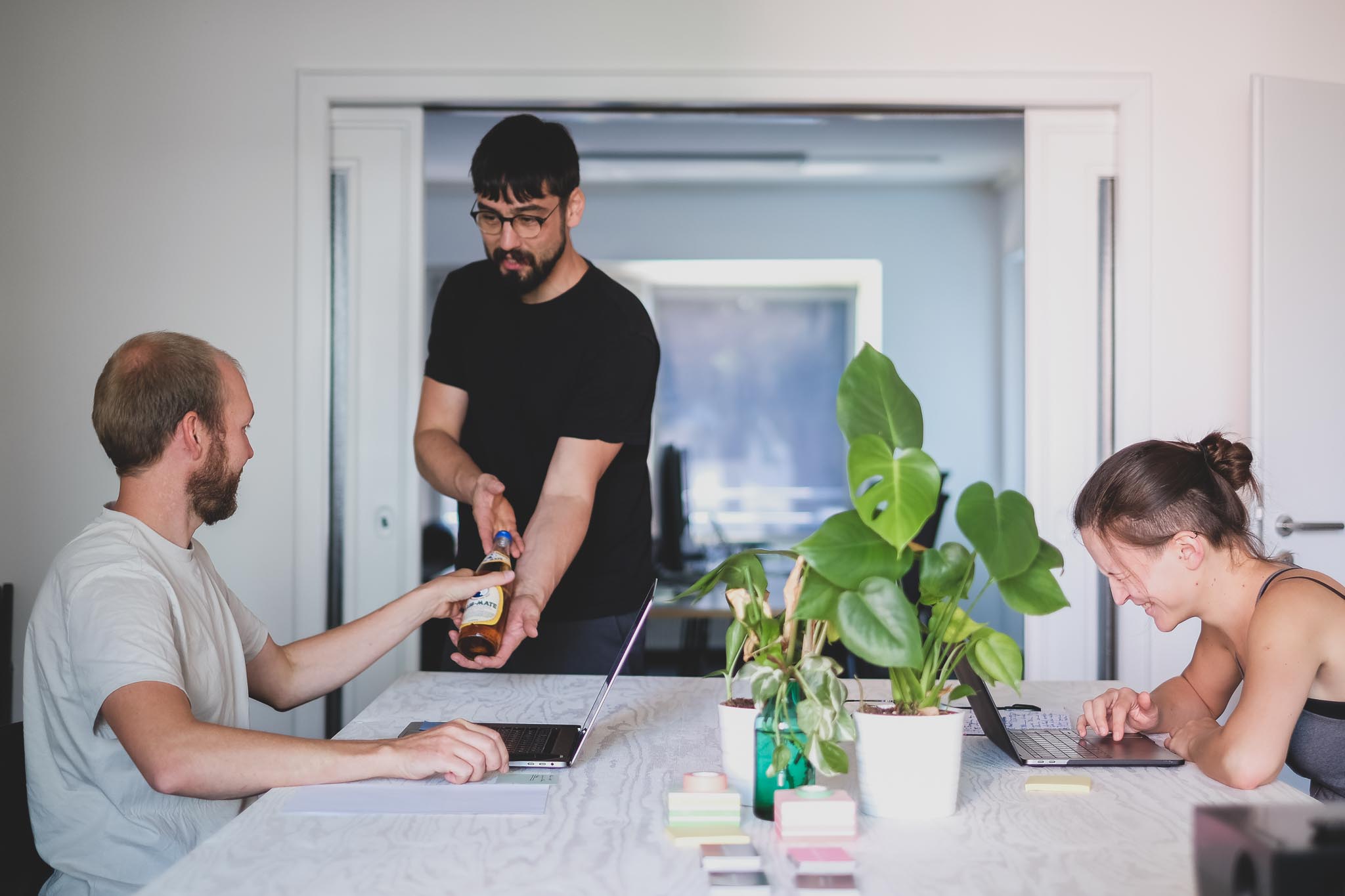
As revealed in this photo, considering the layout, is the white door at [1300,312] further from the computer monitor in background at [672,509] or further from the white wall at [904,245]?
the white wall at [904,245]

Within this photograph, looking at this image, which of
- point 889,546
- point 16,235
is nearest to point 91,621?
point 889,546

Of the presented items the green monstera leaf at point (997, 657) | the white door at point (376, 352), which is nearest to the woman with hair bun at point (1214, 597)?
the green monstera leaf at point (997, 657)

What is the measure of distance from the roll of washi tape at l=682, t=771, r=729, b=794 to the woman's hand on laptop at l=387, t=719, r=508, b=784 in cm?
28

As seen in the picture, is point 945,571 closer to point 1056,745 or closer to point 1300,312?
point 1056,745

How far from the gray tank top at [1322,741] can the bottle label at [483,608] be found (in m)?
1.21

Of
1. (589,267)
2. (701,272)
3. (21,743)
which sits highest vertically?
(701,272)

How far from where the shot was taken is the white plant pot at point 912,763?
4.14 ft

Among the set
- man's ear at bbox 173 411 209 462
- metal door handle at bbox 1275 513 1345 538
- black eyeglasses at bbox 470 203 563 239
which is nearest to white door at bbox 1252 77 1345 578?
metal door handle at bbox 1275 513 1345 538

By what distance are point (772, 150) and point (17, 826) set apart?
16.7 feet

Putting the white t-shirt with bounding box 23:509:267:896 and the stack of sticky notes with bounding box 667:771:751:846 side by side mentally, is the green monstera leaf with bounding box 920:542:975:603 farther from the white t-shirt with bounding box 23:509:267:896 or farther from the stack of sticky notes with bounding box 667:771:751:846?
the white t-shirt with bounding box 23:509:267:896

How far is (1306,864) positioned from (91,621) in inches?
53.7

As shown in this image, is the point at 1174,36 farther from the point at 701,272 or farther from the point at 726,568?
the point at 701,272

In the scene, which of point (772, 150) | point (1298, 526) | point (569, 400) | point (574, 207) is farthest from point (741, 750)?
point (772, 150)

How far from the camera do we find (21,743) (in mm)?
1409
